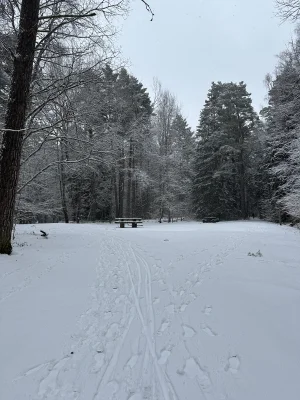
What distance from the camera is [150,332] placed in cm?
308

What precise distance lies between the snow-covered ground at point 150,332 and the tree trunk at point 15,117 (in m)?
0.99

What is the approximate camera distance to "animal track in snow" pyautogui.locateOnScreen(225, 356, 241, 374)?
2343 mm

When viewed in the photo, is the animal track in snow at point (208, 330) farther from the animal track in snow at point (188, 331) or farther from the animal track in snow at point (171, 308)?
the animal track in snow at point (171, 308)

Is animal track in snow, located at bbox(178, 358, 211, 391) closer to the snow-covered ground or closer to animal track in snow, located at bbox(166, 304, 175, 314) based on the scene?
the snow-covered ground

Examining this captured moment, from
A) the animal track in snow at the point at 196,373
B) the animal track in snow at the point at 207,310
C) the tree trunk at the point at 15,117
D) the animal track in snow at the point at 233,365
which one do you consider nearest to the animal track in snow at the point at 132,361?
the animal track in snow at the point at 196,373

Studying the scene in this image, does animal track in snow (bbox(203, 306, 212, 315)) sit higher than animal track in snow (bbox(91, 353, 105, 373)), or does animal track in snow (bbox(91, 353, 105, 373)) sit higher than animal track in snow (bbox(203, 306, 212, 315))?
animal track in snow (bbox(203, 306, 212, 315))

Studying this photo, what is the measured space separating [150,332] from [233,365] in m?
1.02

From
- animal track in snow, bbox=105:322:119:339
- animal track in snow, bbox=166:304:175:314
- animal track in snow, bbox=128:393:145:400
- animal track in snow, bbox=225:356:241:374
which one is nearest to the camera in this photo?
animal track in snow, bbox=128:393:145:400

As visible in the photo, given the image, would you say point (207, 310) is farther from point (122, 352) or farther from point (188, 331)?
point (122, 352)

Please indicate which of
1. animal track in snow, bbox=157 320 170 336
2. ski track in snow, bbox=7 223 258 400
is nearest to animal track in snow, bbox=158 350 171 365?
ski track in snow, bbox=7 223 258 400

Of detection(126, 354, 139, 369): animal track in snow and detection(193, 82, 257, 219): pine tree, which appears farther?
detection(193, 82, 257, 219): pine tree

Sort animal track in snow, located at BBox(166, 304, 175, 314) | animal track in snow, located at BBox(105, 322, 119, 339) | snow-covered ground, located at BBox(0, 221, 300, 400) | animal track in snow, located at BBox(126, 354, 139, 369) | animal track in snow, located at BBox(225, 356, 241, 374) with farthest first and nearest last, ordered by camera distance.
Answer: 1. animal track in snow, located at BBox(166, 304, 175, 314)
2. animal track in snow, located at BBox(105, 322, 119, 339)
3. animal track in snow, located at BBox(126, 354, 139, 369)
4. animal track in snow, located at BBox(225, 356, 241, 374)
5. snow-covered ground, located at BBox(0, 221, 300, 400)

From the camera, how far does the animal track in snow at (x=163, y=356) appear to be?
251 centimetres

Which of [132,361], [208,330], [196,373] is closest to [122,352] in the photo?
[132,361]
